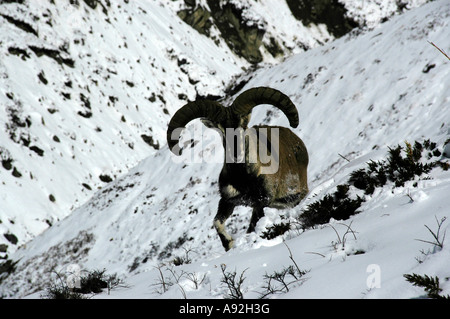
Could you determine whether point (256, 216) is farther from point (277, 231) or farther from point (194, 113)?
point (194, 113)

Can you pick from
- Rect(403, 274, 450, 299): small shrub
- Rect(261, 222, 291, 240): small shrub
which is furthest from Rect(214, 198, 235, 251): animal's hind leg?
Rect(403, 274, 450, 299): small shrub

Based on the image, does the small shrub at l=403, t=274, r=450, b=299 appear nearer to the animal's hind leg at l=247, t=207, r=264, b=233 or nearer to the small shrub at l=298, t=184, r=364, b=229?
the small shrub at l=298, t=184, r=364, b=229

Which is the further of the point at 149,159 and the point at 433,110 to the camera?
the point at 149,159

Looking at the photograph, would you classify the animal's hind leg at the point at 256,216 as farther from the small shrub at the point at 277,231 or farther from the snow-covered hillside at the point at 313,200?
the small shrub at the point at 277,231

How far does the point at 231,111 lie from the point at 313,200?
247 centimetres

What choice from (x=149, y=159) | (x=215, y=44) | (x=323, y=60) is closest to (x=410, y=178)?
(x=323, y=60)

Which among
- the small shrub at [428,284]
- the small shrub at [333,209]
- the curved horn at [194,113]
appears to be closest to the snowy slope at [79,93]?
the curved horn at [194,113]

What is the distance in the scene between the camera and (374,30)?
1711cm

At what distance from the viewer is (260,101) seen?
640 cm

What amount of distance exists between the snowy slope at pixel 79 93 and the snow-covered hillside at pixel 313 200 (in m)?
0.47

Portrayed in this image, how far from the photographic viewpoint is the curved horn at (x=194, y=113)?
6.21 metres
